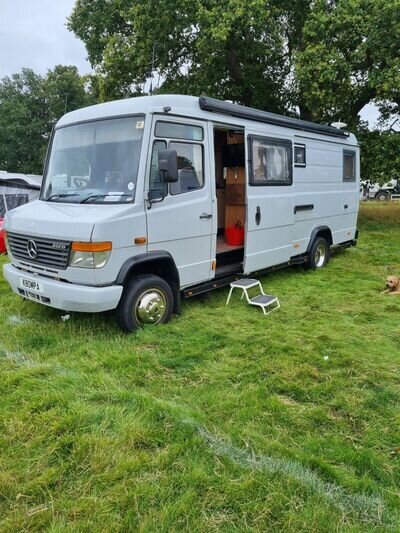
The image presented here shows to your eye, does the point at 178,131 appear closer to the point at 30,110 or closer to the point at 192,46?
the point at 192,46

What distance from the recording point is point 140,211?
4285 millimetres

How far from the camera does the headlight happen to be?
3.94 metres

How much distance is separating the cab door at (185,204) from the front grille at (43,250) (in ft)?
3.02

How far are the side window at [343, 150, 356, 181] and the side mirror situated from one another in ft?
17.9

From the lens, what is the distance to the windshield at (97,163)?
4.35 m

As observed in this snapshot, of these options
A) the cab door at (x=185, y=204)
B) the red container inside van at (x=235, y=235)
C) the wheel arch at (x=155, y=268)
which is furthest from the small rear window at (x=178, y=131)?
the red container inside van at (x=235, y=235)

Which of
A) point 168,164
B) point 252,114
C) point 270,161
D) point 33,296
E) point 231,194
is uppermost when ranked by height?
point 252,114

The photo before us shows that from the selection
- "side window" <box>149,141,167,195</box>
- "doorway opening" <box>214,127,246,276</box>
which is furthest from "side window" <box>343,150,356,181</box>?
"side window" <box>149,141,167,195</box>


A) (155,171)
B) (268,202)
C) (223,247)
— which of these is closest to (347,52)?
(268,202)

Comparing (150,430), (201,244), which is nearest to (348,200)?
(201,244)

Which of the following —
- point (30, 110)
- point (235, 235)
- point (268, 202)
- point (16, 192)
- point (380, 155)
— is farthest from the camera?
point (30, 110)

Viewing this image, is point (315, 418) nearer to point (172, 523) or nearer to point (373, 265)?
point (172, 523)

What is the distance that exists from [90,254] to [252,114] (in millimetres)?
3248

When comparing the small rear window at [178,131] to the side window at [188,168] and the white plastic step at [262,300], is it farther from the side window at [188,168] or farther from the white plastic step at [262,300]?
the white plastic step at [262,300]
